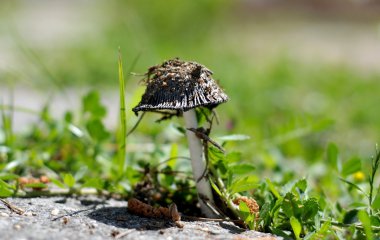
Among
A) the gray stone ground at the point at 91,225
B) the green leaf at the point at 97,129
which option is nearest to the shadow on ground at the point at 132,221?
the gray stone ground at the point at 91,225

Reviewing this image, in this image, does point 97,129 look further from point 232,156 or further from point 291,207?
point 291,207

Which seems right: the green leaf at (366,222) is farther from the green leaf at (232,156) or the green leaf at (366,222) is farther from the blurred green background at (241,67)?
the blurred green background at (241,67)

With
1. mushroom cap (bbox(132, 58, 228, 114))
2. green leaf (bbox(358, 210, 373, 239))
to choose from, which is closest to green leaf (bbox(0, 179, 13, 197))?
mushroom cap (bbox(132, 58, 228, 114))

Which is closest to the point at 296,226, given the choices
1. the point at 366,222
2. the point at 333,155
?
the point at 366,222

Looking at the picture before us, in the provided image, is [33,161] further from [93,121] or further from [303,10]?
[303,10]

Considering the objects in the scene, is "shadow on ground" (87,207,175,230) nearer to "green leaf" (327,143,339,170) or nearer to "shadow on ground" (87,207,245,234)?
"shadow on ground" (87,207,245,234)

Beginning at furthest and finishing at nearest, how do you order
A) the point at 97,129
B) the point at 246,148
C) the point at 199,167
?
1. the point at 246,148
2. the point at 97,129
3. the point at 199,167

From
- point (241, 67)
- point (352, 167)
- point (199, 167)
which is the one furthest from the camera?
point (241, 67)
